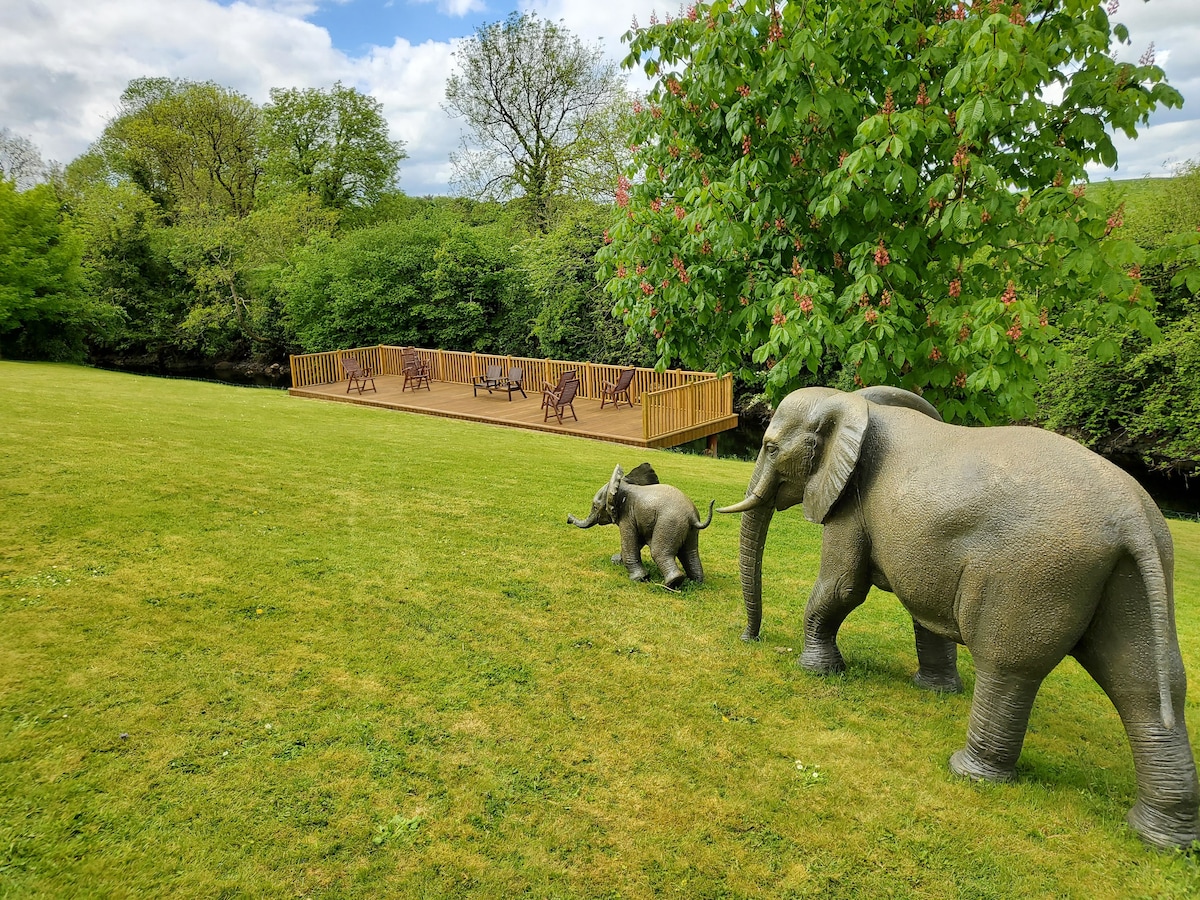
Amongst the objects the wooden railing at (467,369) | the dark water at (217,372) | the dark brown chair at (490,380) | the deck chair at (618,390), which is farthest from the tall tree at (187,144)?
the deck chair at (618,390)

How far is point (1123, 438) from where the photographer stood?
1944cm

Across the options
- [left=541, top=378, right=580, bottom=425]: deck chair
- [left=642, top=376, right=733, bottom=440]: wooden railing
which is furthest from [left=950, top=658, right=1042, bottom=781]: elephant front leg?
[left=541, top=378, right=580, bottom=425]: deck chair

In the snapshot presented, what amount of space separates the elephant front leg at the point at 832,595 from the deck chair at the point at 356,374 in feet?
67.1

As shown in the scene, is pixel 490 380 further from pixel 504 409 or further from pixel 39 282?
pixel 39 282

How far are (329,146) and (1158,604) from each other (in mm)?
41401

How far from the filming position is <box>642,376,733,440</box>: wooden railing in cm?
1695

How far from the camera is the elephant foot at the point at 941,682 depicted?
4.84m

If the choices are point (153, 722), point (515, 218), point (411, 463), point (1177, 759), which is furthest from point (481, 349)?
point (1177, 759)

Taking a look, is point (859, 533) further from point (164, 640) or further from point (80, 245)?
point (80, 245)

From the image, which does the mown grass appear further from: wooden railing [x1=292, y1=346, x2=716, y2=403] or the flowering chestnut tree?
wooden railing [x1=292, y1=346, x2=716, y2=403]

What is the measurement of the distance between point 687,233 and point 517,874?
569cm

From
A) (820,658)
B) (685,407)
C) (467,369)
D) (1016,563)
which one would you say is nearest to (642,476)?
(820,658)

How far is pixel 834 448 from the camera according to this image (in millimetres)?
4117

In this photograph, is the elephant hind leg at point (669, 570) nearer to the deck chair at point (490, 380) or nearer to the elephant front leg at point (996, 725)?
the elephant front leg at point (996, 725)
